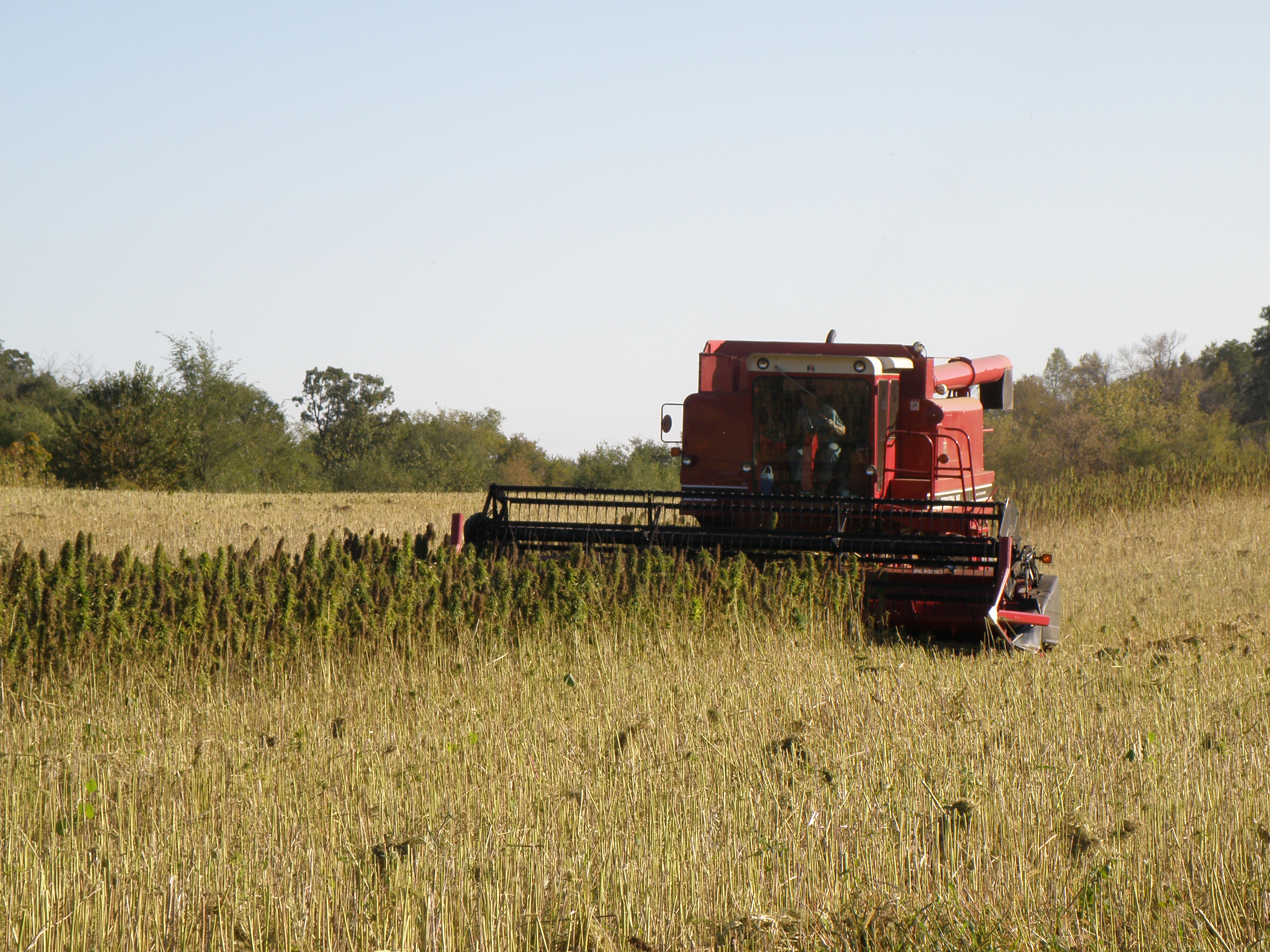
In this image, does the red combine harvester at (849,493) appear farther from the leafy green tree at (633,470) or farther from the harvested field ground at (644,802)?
the leafy green tree at (633,470)

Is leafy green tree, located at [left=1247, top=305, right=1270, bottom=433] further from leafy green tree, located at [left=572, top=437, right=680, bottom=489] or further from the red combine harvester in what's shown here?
the red combine harvester

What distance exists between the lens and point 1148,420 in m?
37.3

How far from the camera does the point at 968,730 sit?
15.8 feet

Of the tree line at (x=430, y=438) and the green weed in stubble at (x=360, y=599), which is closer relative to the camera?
the green weed in stubble at (x=360, y=599)

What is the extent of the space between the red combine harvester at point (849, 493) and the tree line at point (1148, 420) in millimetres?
10288

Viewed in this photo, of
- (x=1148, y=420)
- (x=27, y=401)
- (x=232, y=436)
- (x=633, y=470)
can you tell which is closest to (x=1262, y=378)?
(x=1148, y=420)

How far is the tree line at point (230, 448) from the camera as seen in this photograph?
33.2 m

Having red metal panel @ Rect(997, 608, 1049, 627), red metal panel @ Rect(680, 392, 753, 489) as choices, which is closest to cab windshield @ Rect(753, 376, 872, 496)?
red metal panel @ Rect(680, 392, 753, 489)

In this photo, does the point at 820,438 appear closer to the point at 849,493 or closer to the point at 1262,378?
the point at 849,493

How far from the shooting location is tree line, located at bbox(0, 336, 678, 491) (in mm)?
33188

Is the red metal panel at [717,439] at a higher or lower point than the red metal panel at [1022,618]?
higher

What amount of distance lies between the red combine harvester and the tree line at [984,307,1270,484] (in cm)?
1029

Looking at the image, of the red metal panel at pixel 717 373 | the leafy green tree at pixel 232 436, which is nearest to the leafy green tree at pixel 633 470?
the leafy green tree at pixel 232 436

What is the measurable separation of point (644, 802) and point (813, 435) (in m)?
6.16
